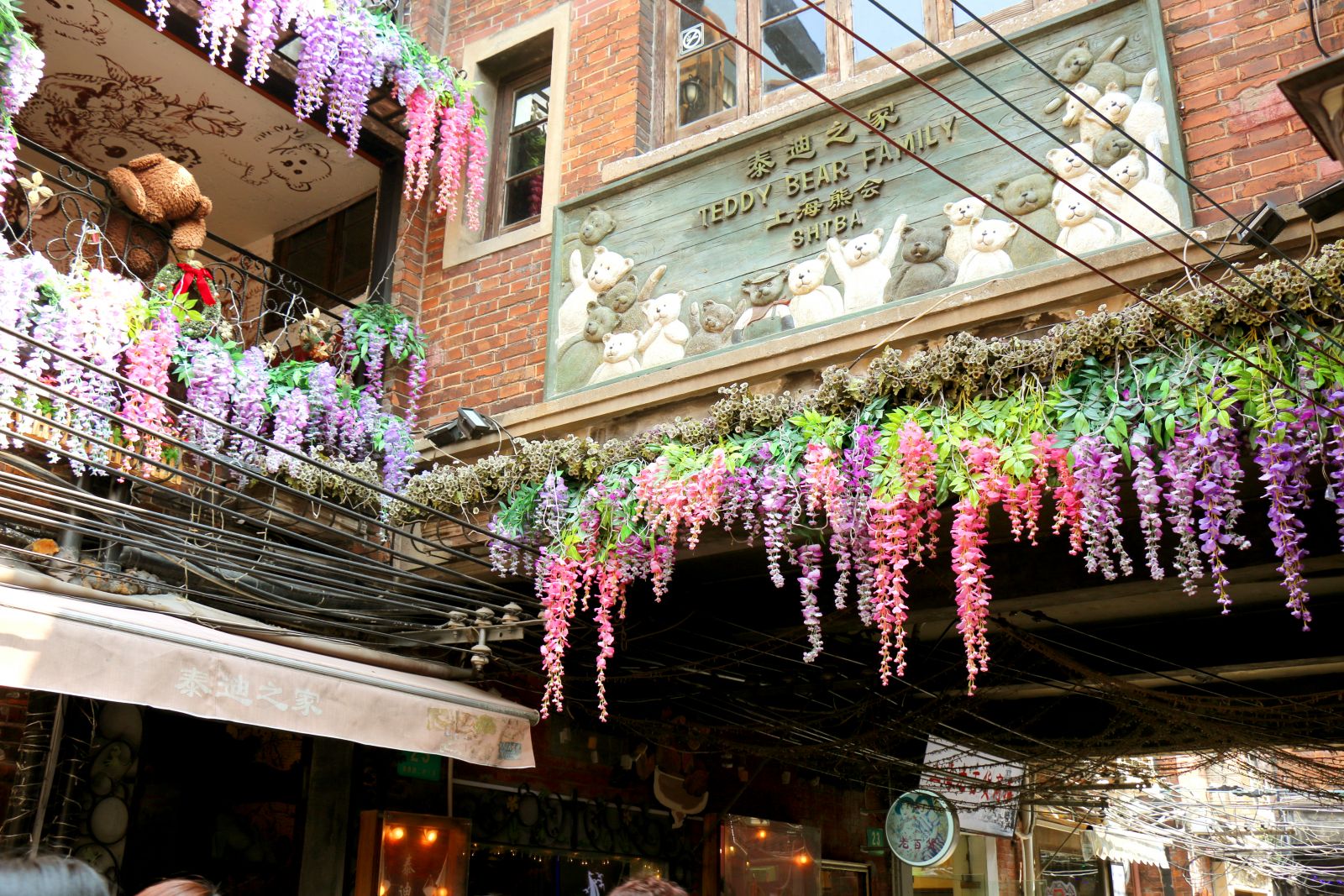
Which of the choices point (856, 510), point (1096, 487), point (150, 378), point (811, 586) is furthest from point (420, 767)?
point (1096, 487)

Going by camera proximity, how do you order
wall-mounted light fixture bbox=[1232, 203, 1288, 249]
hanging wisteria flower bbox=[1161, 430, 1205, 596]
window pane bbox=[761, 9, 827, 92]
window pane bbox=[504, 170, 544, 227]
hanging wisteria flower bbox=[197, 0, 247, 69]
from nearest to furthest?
hanging wisteria flower bbox=[1161, 430, 1205, 596] → wall-mounted light fixture bbox=[1232, 203, 1288, 249] → hanging wisteria flower bbox=[197, 0, 247, 69] → window pane bbox=[761, 9, 827, 92] → window pane bbox=[504, 170, 544, 227]

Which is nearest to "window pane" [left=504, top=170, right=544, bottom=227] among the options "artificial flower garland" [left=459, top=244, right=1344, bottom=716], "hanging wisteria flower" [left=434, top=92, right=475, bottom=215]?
"hanging wisteria flower" [left=434, top=92, right=475, bottom=215]

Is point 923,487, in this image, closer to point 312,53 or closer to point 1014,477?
point 1014,477

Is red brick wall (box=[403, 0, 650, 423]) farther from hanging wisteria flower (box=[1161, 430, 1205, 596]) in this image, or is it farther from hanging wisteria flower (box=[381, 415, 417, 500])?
hanging wisteria flower (box=[1161, 430, 1205, 596])

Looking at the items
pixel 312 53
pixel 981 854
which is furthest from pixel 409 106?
pixel 981 854

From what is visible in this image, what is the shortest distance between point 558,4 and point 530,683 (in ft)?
17.6

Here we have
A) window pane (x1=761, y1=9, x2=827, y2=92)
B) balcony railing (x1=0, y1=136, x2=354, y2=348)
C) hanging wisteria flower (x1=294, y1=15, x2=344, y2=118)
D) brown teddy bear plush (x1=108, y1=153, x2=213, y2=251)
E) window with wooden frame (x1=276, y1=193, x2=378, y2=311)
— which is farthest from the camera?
window with wooden frame (x1=276, y1=193, x2=378, y2=311)

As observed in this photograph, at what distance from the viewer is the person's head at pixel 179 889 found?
99.9 inches

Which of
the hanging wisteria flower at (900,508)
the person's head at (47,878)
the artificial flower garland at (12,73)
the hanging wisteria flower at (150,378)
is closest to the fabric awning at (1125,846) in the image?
the hanging wisteria flower at (900,508)

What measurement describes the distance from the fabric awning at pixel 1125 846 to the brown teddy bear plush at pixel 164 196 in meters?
14.8

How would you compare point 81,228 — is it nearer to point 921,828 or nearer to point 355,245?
point 355,245

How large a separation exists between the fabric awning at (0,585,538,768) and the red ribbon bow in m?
2.49

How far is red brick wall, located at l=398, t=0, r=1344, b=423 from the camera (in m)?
5.34

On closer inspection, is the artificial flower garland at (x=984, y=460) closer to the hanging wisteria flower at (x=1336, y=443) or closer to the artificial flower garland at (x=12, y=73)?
the hanging wisteria flower at (x=1336, y=443)
